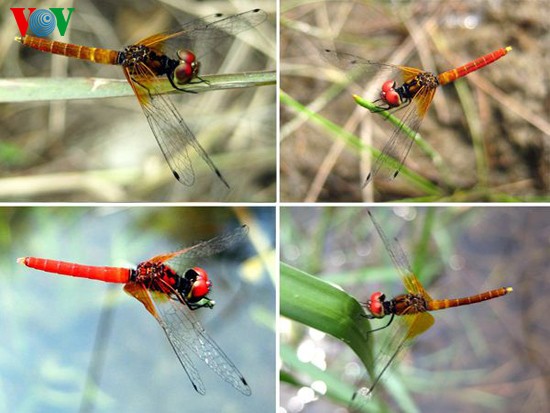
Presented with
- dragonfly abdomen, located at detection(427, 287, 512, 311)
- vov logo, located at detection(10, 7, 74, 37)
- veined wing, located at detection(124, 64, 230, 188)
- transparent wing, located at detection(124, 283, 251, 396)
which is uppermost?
vov logo, located at detection(10, 7, 74, 37)

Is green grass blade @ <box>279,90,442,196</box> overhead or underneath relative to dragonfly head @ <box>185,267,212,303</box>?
overhead

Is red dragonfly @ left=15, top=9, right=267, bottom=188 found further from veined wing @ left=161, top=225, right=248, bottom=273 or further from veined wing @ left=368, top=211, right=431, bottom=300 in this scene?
veined wing @ left=368, top=211, right=431, bottom=300

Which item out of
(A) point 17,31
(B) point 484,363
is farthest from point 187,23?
(B) point 484,363

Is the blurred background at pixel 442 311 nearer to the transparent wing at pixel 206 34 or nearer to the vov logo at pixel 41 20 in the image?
the transparent wing at pixel 206 34

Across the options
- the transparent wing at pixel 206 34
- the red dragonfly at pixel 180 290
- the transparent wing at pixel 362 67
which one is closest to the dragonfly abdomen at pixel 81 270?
the red dragonfly at pixel 180 290

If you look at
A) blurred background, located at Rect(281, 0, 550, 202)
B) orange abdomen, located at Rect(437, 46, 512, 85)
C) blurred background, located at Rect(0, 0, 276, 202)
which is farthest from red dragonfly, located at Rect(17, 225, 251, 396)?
orange abdomen, located at Rect(437, 46, 512, 85)

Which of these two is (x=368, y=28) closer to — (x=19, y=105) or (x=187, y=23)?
(x=187, y=23)
